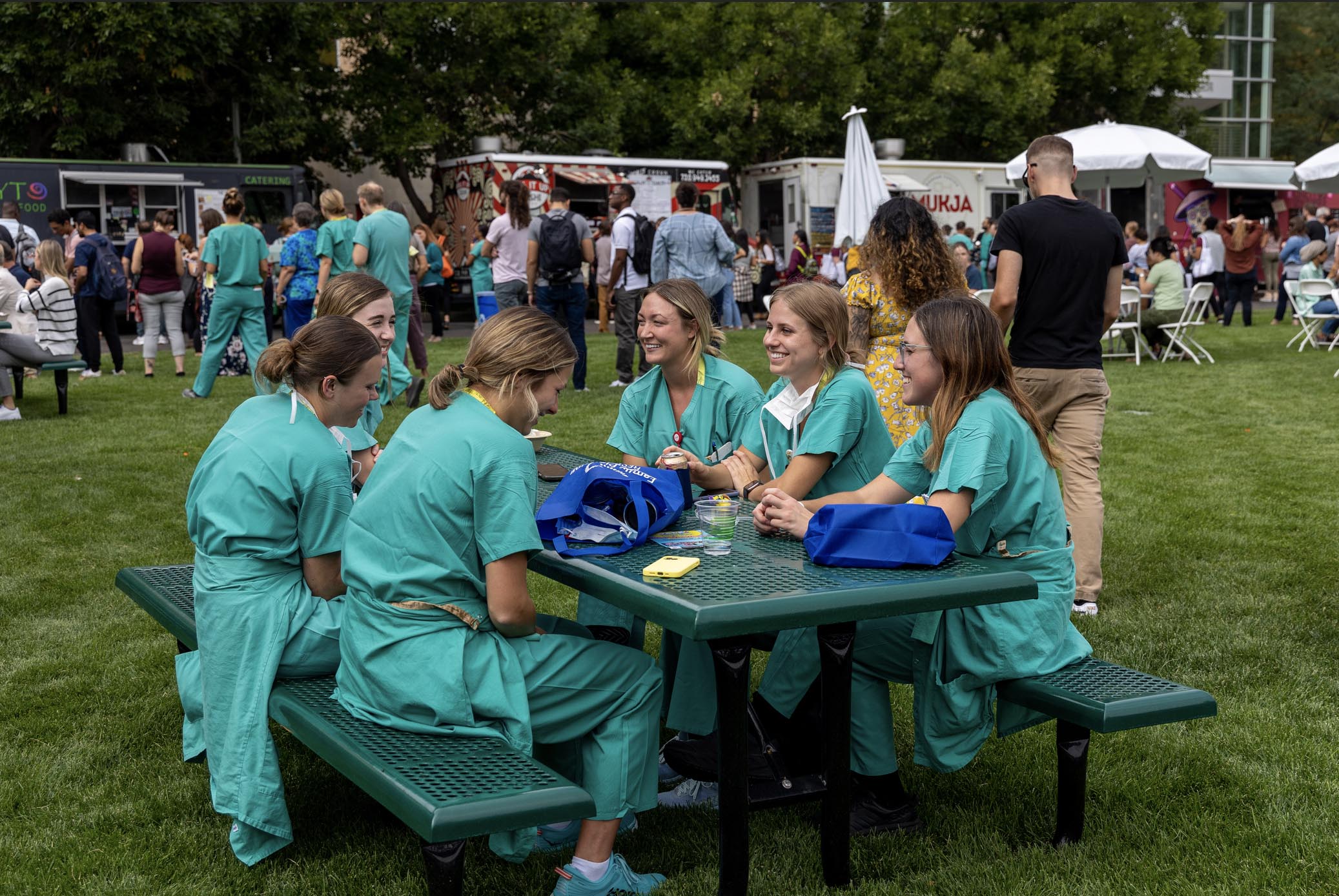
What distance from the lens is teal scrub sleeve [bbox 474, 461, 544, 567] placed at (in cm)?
274

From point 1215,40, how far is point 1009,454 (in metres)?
34.7

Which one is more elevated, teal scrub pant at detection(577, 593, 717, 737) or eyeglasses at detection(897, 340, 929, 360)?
eyeglasses at detection(897, 340, 929, 360)

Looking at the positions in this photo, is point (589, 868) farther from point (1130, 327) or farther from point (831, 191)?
point (831, 191)

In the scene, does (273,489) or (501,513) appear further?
(273,489)

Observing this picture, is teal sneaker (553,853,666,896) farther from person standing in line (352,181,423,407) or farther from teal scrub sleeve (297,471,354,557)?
person standing in line (352,181,423,407)

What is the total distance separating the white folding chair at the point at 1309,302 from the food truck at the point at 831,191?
7.52 metres

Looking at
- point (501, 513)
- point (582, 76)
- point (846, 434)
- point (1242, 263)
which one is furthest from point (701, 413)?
point (582, 76)

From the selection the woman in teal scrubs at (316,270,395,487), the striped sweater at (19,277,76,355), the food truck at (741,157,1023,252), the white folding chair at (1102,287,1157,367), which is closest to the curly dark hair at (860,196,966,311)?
the woman in teal scrubs at (316,270,395,487)

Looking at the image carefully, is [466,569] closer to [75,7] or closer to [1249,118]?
[75,7]

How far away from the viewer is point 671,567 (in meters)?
2.79

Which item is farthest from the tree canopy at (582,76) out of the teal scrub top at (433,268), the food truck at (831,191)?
the teal scrub top at (433,268)

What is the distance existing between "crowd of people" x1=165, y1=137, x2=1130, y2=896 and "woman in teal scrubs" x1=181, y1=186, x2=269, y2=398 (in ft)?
25.9

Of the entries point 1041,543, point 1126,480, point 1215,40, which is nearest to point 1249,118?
point 1215,40

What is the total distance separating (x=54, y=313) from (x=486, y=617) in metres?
9.14
